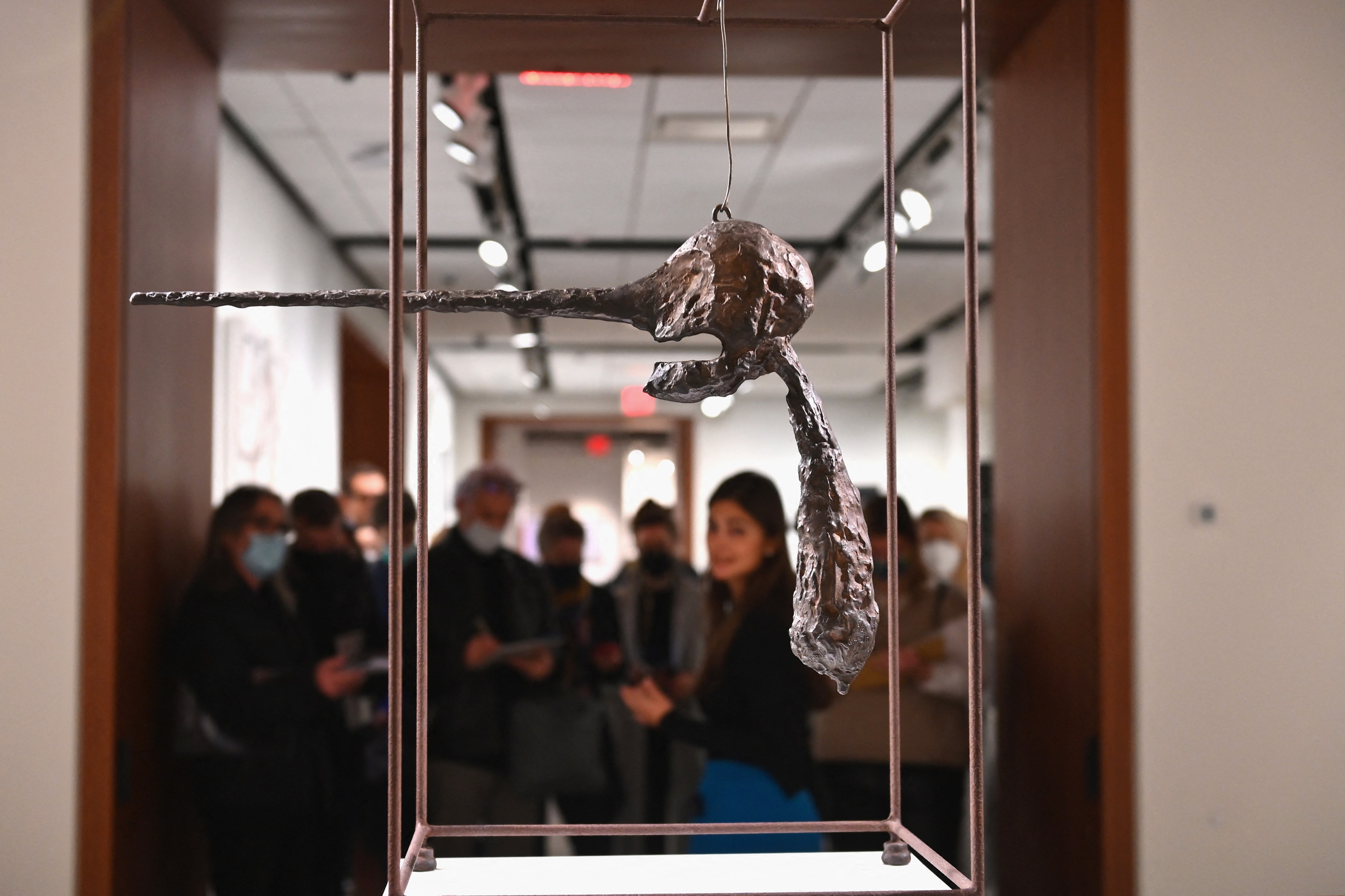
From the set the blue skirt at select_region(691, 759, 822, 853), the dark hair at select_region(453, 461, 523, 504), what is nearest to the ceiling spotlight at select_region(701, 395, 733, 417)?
the dark hair at select_region(453, 461, 523, 504)

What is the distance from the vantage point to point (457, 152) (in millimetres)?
3529

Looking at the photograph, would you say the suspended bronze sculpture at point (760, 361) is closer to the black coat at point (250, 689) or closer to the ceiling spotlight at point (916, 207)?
the black coat at point (250, 689)

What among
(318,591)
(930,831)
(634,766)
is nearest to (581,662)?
(634,766)

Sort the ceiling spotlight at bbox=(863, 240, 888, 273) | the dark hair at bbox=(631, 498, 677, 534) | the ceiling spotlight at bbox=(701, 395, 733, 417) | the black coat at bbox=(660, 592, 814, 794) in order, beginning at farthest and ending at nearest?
1. the ceiling spotlight at bbox=(701, 395, 733, 417)
2. the ceiling spotlight at bbox=(863, 240, 888, 273)
3. the dark hair at bbox=(631, 498, 677, 534)
4. the black coat at bbox=(660, 592, 814, 794)

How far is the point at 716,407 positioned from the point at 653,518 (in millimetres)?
8287

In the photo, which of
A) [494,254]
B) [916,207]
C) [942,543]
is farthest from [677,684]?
[494,254]

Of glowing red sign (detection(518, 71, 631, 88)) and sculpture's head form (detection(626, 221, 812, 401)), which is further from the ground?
glowing red sign (detection(518, 71, 631, 88))

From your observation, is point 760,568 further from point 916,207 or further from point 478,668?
point 916,207

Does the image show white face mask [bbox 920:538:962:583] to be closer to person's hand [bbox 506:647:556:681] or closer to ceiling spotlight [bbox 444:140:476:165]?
person's hand [bbox 506:647:556:681]

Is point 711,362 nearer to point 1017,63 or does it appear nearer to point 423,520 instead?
point 423,520

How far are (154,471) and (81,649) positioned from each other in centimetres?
33

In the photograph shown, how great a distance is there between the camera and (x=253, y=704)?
207cm

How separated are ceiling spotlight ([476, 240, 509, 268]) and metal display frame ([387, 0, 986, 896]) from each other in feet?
11.6

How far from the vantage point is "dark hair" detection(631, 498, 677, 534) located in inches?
125
